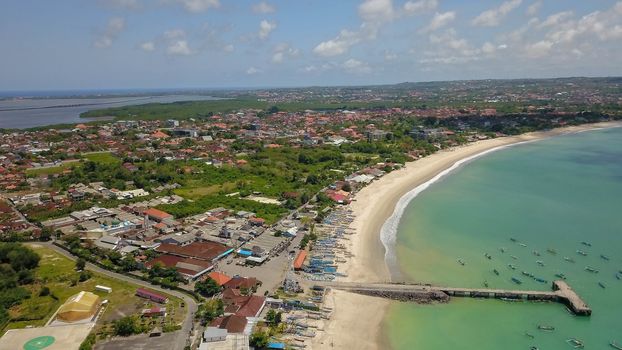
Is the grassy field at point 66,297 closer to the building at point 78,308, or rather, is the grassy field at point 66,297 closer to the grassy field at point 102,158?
the building at point 78,308

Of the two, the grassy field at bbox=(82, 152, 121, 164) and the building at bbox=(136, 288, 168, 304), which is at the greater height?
the grassy field at bbox=(82, 152, 121, 164)

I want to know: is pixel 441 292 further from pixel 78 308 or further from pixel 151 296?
pixel 78 308

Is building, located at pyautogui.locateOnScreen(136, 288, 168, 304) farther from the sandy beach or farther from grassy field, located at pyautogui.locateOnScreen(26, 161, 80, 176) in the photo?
grassy field, located at pyautogui.locateOnScreen(26, 161, 80, 176)

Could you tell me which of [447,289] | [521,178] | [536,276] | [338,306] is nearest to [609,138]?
[521,178]

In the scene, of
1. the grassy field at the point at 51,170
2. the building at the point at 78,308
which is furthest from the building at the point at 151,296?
the grassy field at the point at 51,170

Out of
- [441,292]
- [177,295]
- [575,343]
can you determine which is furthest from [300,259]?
[575,343]

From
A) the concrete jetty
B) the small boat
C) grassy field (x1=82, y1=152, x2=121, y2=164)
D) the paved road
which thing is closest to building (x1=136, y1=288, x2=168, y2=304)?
the paved road
